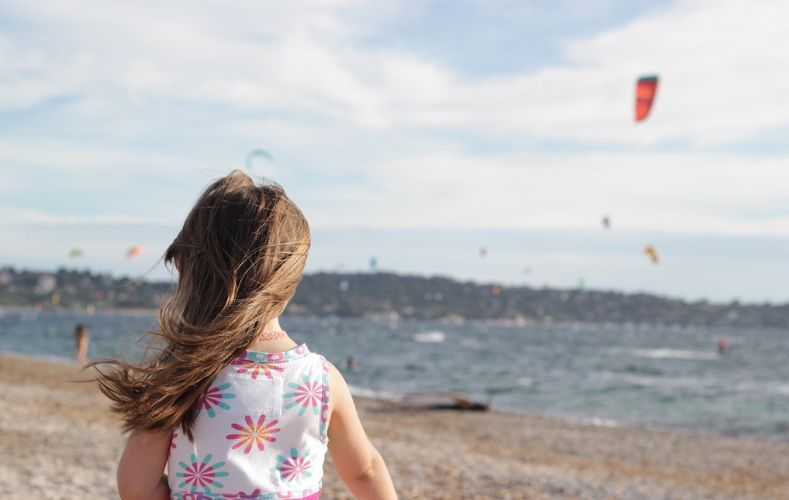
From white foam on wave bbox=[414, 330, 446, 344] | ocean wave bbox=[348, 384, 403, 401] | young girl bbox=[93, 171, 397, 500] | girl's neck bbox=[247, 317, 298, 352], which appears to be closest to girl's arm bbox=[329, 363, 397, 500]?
young girl bbox=[93, 171, 397, 500]

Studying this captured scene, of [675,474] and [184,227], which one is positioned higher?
[184,227]

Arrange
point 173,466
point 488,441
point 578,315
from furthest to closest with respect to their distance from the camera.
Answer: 1. point 578,315
2. point 488,441
3. point 173,466

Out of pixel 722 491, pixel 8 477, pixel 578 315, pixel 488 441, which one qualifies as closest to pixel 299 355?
pixel 8 477

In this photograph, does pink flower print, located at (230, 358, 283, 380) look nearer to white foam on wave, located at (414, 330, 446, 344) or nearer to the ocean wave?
the ocean wave

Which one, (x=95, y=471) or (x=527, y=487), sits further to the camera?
(x=527, y=487)

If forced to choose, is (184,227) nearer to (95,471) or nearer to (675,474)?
(95,471)

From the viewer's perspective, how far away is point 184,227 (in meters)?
1.84

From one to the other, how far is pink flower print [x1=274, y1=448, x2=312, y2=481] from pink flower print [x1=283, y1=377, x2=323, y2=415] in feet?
0.35

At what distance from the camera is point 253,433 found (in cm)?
176

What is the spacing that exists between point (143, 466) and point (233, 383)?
0.83 ft

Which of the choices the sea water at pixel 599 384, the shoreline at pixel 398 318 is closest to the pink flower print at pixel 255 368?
the sea water at pixel 599 384

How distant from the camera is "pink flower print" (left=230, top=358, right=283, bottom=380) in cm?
176

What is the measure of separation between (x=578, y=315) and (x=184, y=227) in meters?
166

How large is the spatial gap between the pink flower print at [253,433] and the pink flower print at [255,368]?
88 mm
